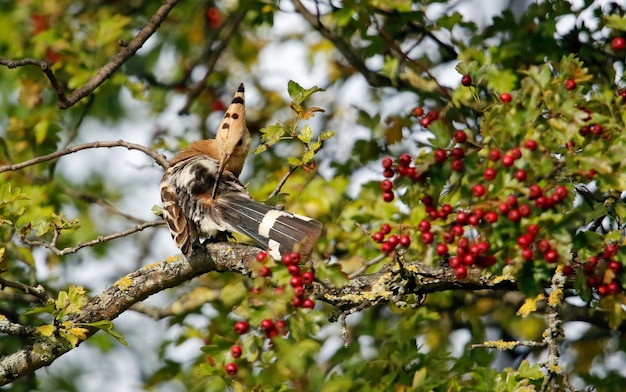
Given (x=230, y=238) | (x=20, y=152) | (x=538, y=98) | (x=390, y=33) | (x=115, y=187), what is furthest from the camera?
(x=115, y=187)

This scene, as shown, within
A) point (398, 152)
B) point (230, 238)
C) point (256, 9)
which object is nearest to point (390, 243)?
point (230, 238)

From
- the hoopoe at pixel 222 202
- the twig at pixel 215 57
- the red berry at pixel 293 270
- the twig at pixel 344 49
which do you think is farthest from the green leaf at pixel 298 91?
the twig at pixel 215 57

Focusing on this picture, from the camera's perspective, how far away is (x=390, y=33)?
5.86m

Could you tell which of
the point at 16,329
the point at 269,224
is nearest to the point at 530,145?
the point at 269,224

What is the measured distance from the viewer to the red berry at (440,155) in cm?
321

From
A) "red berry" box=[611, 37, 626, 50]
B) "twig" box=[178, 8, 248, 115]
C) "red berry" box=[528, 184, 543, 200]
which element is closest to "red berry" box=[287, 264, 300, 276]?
"red berry" box=[528, 184, 543, 200]

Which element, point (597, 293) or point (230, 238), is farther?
point (230, 238)

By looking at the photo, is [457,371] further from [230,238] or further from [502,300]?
[502,300]

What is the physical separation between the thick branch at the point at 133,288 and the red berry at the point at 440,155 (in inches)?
49.6

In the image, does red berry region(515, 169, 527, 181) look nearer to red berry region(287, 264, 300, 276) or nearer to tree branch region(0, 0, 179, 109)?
red berry region(287, 264, 300, 276)

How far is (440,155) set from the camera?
321cm

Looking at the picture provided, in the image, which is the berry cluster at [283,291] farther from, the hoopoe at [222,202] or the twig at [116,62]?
the twig at [116,62]

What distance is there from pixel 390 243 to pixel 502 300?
113 inches

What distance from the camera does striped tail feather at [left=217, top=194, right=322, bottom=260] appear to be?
13.6 feet
